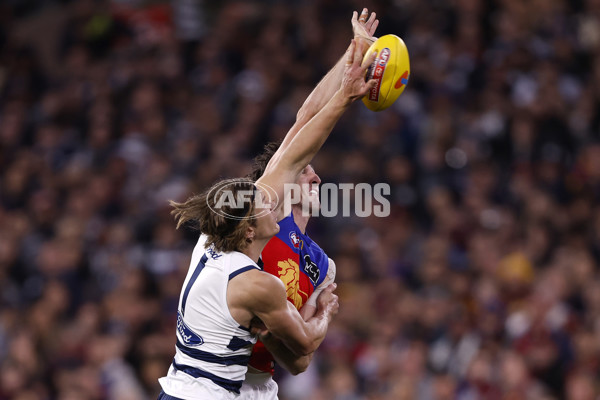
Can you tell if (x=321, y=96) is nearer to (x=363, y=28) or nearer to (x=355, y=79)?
(x=363, y=28)

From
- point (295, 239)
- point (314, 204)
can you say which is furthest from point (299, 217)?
point (295, 239)

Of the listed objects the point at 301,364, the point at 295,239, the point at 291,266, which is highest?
the point at 295,239

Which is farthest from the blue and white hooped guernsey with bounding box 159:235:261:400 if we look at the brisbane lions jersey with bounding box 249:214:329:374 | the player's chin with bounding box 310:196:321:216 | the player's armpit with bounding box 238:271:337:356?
the player's chin with bounding box 310:196:321:216

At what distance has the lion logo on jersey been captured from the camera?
15.7ft

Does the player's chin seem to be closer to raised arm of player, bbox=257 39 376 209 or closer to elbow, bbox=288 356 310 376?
raised arm of player, bbox=257 39 376 209

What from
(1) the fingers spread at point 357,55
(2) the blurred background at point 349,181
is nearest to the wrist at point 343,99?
(1) the fingers spread at point 357,55

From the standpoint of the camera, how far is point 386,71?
15.0 ft

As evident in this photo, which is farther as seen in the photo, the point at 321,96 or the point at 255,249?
the point at 321,96

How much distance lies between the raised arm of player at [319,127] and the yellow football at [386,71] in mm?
57

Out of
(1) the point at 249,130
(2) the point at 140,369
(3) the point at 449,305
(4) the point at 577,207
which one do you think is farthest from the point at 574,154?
(2) the point at 140,369

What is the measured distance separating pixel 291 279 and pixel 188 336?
2.18 ft

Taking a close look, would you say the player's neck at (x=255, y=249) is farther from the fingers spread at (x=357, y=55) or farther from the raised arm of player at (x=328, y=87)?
the fingers spread at (x=357, y=55)

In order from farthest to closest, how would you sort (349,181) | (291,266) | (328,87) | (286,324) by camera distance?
(349,181), (328,87), (291,266), (286,324)

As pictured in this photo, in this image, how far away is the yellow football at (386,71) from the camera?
14.9 feet
